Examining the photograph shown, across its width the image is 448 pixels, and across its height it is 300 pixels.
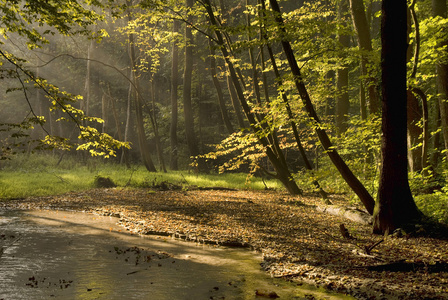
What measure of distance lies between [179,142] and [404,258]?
84.6ft

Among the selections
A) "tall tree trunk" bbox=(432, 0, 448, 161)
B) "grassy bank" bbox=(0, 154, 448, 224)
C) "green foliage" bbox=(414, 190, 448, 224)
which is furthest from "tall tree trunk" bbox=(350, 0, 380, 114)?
"green foliage" bbox=(414, 190, 448, 224)

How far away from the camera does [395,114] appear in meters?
6.27

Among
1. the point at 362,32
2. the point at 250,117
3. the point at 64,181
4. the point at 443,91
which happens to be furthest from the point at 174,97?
the point at 443,91

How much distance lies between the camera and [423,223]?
638cm

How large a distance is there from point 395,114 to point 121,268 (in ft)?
17.4

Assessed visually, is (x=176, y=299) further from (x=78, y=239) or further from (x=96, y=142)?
(x=96, y=142)

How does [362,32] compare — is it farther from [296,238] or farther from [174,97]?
[174,97]

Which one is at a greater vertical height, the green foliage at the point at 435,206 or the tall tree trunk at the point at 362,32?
the tall tree trunk at the point at 362,32

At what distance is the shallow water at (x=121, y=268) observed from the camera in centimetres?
430

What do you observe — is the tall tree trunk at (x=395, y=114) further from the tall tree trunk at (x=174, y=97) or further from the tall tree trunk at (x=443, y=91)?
the tall tree trunk at (x=174, y=97)

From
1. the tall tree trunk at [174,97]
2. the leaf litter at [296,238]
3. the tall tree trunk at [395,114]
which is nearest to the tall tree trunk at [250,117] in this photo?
the leaf litter at [296,238]

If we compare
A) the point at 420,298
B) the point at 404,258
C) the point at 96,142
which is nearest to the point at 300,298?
the point at 420,298

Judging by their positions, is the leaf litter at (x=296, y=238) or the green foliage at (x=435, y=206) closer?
the leaf litter at (x=296, y=238)

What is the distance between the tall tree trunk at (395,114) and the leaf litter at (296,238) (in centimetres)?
66
